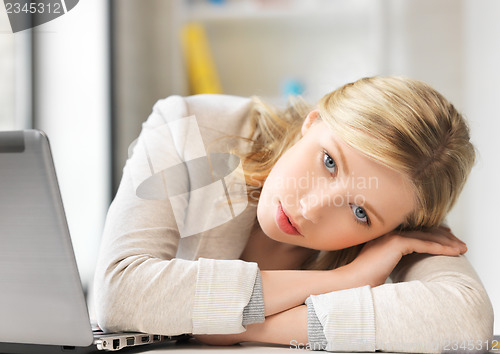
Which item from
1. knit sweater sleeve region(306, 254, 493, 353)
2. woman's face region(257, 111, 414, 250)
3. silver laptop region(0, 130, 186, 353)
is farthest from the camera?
woman's face region(257, 111, 414, 250)

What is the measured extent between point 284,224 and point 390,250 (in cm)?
17

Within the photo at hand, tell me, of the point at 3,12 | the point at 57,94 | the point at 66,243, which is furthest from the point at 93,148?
the point at 66,243

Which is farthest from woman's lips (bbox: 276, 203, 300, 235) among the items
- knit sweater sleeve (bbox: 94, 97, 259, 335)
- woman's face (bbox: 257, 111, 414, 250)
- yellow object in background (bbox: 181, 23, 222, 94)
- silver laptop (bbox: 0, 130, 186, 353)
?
yellow object in background (bbox: 181, 23, 222, 94)

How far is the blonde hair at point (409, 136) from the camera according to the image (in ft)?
A: 2.74

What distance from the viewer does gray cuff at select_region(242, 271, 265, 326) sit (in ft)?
2.58

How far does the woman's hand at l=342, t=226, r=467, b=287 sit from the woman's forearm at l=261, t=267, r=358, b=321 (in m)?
0.02

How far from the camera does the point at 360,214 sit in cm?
89

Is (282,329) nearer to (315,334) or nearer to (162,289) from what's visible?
(315,334)

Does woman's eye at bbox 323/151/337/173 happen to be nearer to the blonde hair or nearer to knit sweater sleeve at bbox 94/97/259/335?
the blonde hair

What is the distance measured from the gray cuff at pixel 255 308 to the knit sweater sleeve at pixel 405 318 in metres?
0.07

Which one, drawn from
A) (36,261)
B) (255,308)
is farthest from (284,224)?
(36,261)

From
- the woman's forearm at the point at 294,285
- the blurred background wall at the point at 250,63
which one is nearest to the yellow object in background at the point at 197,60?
the blurred background wall at the point at 250,63

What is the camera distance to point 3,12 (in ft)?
4.71

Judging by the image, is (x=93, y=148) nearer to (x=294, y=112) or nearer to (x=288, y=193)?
(x=294, y=112)
